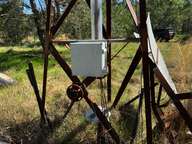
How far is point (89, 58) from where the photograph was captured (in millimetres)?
6039

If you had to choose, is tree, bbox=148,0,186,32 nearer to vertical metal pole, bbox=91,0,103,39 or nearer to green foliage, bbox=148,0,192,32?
green foliage, bbox=148,0,192,32

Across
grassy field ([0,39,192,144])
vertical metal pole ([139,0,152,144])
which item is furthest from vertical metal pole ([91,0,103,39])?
grassy field ([0,39,192,144])

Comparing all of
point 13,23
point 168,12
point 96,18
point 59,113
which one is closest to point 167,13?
point 168,12

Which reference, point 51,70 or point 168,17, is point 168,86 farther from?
point 168,17

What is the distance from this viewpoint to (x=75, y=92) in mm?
6492

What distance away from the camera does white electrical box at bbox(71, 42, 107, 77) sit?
236 inches

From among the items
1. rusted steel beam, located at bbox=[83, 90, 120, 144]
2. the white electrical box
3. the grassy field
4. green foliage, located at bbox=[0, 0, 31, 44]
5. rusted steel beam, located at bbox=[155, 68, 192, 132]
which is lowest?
green foliage, located at bbox=[0, 0, 31, 44]

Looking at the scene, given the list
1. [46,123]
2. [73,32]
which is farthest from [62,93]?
[73,32]

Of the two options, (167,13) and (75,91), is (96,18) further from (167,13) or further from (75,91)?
(167,13)

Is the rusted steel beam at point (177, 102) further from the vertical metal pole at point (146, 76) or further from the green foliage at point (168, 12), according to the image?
the green foliage at point (168, 12)

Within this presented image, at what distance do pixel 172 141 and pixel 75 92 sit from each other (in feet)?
4.73

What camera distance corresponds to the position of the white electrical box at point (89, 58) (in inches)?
236

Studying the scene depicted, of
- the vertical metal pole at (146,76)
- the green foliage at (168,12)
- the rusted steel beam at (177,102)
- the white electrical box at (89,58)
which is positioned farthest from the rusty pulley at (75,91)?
the green foliage at (168,12)

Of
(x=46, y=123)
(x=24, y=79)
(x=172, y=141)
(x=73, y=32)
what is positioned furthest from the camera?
(x=73, y=32)
